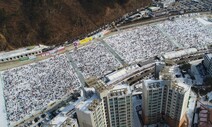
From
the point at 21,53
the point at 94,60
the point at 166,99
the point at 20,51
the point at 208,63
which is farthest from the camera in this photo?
the point at 20,51

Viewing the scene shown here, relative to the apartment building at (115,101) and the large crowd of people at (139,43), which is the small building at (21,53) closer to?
the large crowd of people at (139,43)

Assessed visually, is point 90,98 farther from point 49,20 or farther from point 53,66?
point 49,20

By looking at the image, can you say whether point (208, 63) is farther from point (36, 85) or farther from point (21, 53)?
point (21, 53)

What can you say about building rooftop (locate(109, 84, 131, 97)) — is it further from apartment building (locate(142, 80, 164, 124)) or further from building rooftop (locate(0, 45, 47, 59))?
building rooftop (locate(0, 45, 47, 59))

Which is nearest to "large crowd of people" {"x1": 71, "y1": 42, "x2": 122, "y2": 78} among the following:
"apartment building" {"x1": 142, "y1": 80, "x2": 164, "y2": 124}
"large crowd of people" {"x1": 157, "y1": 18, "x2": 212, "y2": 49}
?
"apartment building" {"x1": 142, "y1": 80, "x2": 164, "y2": 124}

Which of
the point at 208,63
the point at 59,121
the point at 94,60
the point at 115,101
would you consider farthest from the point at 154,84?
the point at 94,60

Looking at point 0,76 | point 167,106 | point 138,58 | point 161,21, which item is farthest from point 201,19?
point 0,76
